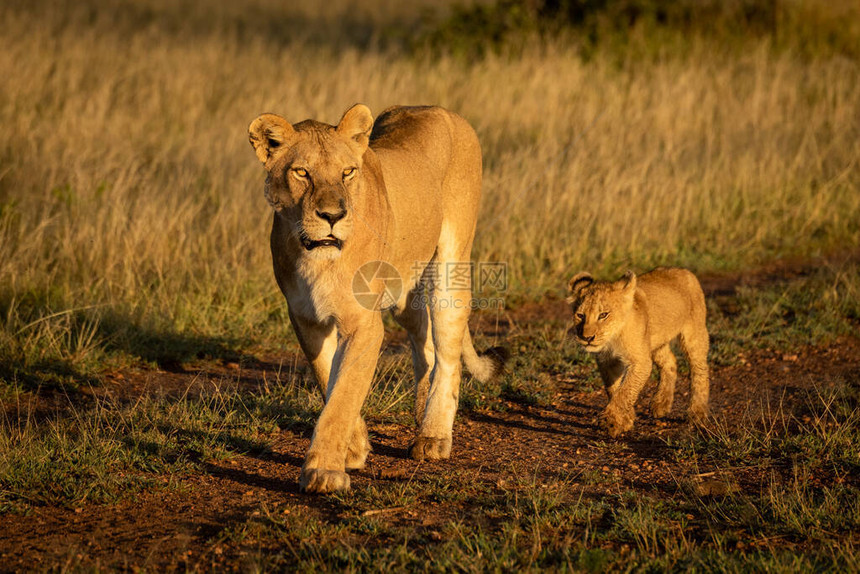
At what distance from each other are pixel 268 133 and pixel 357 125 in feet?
1.23

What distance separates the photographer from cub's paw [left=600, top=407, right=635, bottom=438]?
4.96 metres

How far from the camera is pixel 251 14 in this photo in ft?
75.0

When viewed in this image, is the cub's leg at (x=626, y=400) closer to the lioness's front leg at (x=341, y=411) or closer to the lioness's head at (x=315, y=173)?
the lioness's front leg at (x=341, y=411)

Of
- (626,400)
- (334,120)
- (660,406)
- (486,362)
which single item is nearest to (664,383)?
(660,406)

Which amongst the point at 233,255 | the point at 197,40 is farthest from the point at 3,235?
the point at 197,40

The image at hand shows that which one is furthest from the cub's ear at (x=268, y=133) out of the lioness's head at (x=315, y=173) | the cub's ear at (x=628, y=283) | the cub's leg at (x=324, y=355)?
the cub's ear at (x=628, y=283)

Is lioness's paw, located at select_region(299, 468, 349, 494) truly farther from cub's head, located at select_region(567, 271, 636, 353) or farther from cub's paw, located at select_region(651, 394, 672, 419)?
cub's paw, located at select_region(651, 394, 672, 419)

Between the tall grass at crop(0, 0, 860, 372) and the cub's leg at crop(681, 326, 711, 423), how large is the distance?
217 cm

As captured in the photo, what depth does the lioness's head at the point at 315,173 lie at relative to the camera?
393cm

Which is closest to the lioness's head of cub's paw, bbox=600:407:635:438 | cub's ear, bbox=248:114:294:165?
cub's ear, bbox=248:114:294:165

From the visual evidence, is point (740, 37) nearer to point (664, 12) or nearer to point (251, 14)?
point (664, 12)

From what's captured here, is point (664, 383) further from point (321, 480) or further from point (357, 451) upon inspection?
point (321, 480)

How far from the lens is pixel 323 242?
13.0 ft

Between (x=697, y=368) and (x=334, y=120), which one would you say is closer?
(x=697, y=368)
